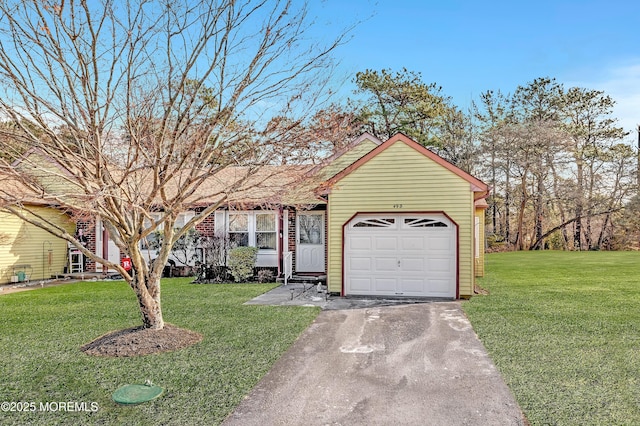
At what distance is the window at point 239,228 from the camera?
50.9 ft

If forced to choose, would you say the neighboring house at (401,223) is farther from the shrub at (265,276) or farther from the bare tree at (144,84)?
the bare tree at (144,84)

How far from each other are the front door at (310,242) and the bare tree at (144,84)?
8.15 metres

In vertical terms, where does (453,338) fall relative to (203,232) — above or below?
below

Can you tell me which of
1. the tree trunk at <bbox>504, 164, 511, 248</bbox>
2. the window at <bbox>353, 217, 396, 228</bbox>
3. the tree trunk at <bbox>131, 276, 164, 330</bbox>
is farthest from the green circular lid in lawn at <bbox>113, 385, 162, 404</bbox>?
the tree trunk at <bbox>504, 164, 511, 248</bbox>

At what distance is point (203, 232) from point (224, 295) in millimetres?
4581

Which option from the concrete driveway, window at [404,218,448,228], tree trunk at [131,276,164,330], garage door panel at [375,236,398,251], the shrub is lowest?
the concrete driveway

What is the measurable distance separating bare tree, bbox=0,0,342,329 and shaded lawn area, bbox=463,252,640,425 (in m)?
4.82

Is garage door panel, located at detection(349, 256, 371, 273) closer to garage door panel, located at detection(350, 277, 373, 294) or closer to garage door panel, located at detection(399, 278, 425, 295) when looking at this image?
garage door panel, located at detection(350, 277, 373, 294)

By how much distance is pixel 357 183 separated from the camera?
11500mm

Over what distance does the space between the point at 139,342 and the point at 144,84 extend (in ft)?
13.4

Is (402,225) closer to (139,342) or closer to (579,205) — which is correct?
(139,342)

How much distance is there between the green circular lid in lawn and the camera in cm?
464

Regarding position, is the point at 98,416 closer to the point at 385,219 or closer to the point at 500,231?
the point at 385,219

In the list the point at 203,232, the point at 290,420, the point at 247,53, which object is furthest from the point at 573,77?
the point at 290,420
